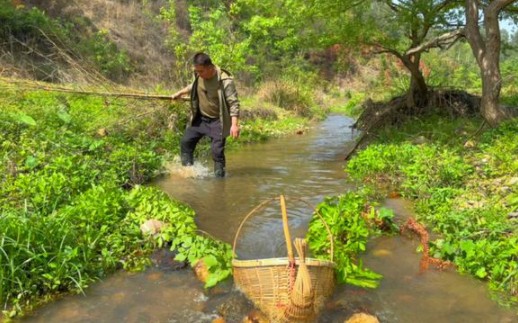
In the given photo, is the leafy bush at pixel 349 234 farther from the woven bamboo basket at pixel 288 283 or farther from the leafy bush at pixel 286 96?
the leafy bush at pixel 286 96

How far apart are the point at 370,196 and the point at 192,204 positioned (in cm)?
243

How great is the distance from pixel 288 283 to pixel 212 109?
4.61m

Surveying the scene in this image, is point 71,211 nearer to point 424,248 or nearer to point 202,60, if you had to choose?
point 202,60

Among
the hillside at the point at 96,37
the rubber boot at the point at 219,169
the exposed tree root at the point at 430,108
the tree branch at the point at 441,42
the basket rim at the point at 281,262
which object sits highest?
the hillside at the point at 96,37

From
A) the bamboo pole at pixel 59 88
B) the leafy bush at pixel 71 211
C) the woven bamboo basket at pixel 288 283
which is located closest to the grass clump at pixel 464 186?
the woven bamboo basket at pixel 288 283

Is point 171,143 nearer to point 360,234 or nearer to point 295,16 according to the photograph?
point 295,16

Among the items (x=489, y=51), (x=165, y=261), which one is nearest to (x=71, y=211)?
(x=165, y=261)

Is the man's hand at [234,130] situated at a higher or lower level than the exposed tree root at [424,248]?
higher

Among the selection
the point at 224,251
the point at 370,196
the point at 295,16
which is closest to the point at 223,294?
the point at 224,251

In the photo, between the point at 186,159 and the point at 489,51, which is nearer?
the point at 186,159

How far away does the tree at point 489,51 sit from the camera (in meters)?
7.76

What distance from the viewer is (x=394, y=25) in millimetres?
10211

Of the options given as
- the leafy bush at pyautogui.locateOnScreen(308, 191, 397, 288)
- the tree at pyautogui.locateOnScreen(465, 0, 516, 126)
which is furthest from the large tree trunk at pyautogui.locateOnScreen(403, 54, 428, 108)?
the leafy bush at pyautogui.locateOnScreen(308, 191, 397, 288)

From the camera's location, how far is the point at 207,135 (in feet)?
24.0
